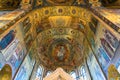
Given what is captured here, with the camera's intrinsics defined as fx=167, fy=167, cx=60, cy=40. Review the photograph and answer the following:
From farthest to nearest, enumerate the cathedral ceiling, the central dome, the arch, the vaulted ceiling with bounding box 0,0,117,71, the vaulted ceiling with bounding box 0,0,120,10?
the central dome < the cathedral ceiling < the vaulted ceiling with bounding box 0,0,117,71 < the vaulted ceiling with bounding box 0,0,120,10 < the arch

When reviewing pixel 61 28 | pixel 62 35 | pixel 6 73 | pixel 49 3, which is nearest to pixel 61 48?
pixel 62 35

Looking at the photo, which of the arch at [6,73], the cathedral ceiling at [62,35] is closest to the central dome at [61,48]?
the cathedral ceiling at [62,35]

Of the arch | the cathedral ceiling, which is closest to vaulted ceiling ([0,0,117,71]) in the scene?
the cathedral ceiling

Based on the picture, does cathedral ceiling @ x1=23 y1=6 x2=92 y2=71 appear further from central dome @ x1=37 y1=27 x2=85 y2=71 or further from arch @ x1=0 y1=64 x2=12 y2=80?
arch @ x1=0 y1=64 x2=12 y2=80

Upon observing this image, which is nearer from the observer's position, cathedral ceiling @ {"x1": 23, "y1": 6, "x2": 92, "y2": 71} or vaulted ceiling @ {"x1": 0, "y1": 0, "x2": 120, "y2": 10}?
vaulted ceiling @ {"x1": 0, "y1": 0, "x2": 120, "y2": 10}

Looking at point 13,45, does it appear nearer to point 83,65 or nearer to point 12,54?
point 12,54

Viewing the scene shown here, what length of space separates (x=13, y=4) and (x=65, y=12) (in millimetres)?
4344

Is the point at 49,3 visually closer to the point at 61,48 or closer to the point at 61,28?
the point at 61,28

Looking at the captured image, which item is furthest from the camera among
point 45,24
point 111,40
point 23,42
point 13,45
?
point 45,24

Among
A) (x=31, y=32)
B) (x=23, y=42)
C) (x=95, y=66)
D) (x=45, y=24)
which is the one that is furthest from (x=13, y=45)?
(x=95, y=66)

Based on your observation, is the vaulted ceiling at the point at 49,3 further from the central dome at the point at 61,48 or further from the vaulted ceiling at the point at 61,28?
the central dome at the point at 61,48

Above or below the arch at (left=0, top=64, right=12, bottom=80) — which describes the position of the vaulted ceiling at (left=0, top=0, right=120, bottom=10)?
above

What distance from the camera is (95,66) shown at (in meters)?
12.2

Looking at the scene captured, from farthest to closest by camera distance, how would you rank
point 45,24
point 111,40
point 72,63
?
point 72,63 < point 45,24 < point 111,40
